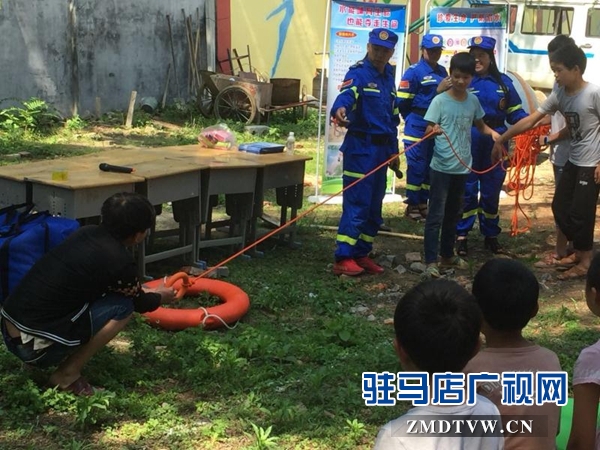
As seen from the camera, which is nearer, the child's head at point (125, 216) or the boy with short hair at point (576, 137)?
the child's head at point (125, 216)

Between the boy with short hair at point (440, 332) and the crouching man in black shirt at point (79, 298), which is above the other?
the boy with short hair at point (440, 332)

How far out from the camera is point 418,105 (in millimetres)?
8391

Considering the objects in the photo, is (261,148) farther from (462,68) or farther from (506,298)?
(506,298)

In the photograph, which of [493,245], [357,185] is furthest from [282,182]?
[493,245]

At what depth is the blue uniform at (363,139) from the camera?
6.58 metres

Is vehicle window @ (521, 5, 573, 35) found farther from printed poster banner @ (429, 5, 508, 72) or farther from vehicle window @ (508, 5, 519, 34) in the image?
printed poster banner @ (429, 5, 508, 72)

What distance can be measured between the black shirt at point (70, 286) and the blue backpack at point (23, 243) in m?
0.44

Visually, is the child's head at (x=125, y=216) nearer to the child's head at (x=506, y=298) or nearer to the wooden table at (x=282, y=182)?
the child's head at (x=506, y=298)

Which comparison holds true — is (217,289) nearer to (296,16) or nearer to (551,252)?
(551,252)

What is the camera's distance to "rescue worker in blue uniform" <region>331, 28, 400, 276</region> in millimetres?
6523

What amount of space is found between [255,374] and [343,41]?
17.8ft

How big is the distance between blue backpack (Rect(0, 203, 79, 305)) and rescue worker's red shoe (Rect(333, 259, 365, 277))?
2.51 metres

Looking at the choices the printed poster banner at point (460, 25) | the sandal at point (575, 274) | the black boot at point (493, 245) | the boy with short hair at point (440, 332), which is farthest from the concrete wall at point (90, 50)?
the boy with short hair at point (440, 332)

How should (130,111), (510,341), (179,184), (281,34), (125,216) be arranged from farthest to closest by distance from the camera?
(281,34) < (130,111) < (179,184) < (125,216) < (510,341)
